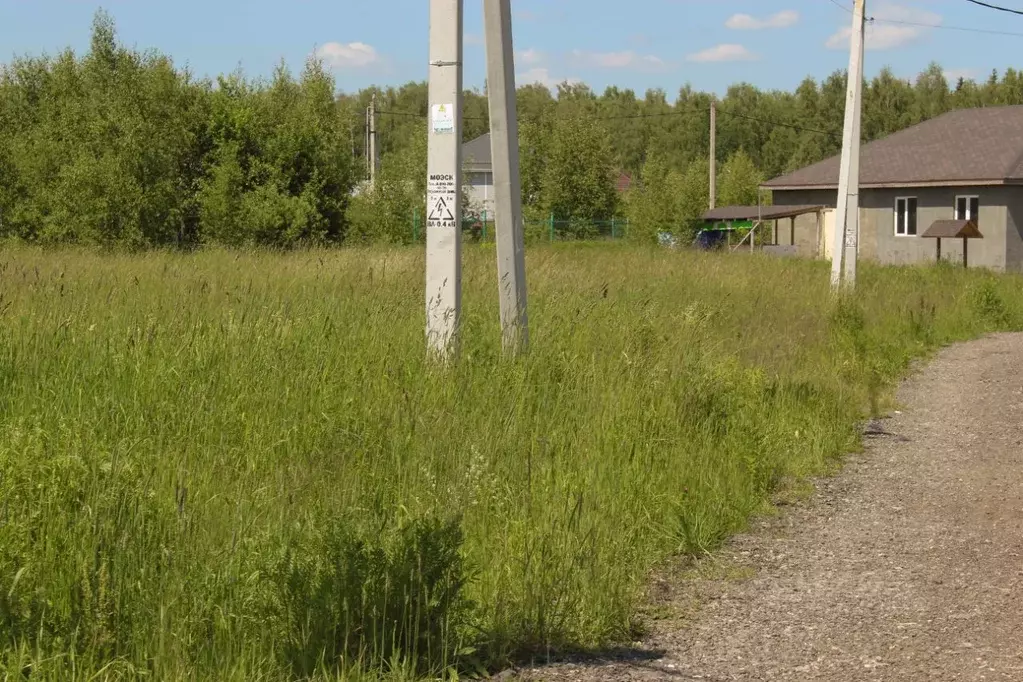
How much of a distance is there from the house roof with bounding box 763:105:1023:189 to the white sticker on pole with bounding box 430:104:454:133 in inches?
1186

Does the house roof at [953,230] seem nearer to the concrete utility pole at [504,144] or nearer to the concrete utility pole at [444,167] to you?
the concrete utility pole at [504,144]

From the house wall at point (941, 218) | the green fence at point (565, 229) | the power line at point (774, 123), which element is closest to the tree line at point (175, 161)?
the green fence at point (565, 229)

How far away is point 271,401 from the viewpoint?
6727mm

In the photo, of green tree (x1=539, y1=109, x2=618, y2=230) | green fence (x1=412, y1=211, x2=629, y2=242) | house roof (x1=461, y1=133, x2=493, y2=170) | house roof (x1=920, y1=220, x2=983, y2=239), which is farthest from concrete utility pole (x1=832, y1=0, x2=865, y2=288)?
house roof (x1=461, y1=133, x2=493, y2=170)

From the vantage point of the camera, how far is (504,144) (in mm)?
9398

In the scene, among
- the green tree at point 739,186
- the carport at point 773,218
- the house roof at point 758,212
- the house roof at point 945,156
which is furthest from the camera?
the green tree at point 739,186

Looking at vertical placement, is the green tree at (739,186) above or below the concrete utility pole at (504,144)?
above

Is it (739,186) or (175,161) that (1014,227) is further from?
(739,186)

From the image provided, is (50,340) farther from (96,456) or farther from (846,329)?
(846,329)

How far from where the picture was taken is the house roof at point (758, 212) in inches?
1738

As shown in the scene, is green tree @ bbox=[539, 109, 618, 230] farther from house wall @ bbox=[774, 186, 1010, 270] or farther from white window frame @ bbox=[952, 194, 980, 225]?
white window frame @ bbox=[952, 194, 980, 225]

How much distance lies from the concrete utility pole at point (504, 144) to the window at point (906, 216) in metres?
32.3

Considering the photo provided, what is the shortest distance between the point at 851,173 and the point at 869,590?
1622cm

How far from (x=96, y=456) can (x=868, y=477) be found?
514 centimetres
